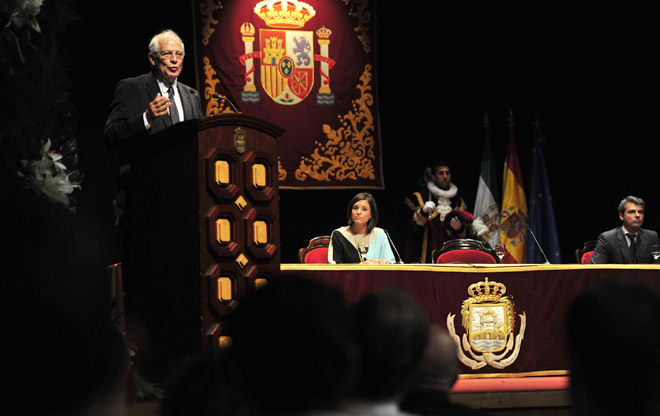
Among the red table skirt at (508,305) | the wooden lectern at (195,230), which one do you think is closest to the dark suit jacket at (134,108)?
the wooden lectern at (195,230)

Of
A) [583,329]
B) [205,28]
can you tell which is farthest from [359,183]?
[583,329]

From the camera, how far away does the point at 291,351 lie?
0.99m

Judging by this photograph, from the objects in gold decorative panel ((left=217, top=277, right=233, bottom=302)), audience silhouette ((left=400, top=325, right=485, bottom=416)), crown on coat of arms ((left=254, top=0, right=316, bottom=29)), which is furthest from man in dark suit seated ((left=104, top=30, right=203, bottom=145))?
crown on coat of arms ((left=254, top=0, right=316, bottom=29))

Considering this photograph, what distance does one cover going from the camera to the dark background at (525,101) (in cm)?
795

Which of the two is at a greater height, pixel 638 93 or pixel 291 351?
pixel 638 93

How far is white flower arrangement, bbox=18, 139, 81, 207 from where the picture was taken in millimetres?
3086

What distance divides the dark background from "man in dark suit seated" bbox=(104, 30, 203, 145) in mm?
3945

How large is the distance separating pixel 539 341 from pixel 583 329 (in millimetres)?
3658

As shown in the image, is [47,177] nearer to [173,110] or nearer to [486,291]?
[173,110]

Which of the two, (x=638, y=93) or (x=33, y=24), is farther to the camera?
(x=638, y=93)

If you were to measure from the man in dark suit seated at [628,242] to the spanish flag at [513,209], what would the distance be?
60.9 inches

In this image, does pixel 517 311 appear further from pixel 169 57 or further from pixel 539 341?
pixel 169 57

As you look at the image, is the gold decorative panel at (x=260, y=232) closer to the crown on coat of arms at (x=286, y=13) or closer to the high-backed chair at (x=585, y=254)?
the high-backed chair at (x=585, y=254)

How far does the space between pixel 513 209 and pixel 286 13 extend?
9.24 ft
